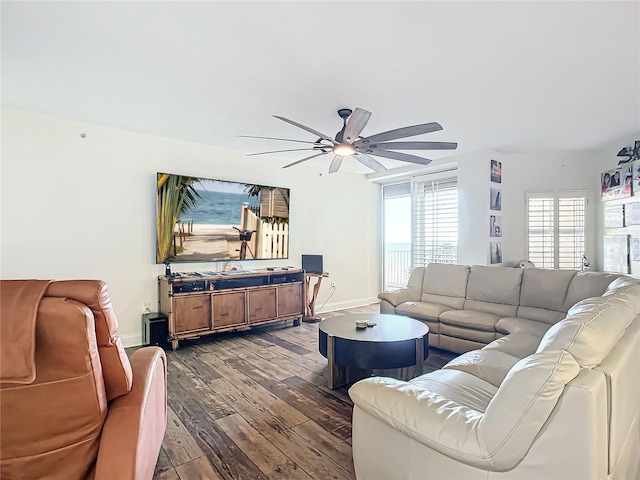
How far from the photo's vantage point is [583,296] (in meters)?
3.41

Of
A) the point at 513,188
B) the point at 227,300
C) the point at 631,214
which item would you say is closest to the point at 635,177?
the point at 631,214

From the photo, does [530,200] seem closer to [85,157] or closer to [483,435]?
[483,435]

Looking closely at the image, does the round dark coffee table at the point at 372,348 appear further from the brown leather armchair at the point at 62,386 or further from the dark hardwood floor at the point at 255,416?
the brown leather armchair at the point at 62,386

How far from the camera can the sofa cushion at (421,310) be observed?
388 centimetres

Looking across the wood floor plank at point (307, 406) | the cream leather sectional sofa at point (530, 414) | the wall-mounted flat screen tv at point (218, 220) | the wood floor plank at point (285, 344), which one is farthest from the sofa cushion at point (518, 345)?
the wall-mounted flat screen tv at point (218, 220)

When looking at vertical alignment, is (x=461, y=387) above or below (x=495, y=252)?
below

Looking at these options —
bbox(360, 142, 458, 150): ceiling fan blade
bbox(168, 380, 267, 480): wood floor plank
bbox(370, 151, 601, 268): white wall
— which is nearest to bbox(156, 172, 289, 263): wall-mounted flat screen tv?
bbox(168, 380, 267, 480): wood floor plank

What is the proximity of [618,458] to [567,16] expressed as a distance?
2289 millimetres

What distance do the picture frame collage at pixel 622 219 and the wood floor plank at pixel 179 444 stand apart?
17.2ft

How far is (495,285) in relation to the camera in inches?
160

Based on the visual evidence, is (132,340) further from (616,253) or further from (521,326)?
A: (616,253)

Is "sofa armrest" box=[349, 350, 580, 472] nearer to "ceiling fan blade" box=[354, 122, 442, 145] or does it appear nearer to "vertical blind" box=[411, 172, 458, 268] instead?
"ceiling fan blade" box=[354, 122, 442, 145]

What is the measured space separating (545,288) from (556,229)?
219 centimetres

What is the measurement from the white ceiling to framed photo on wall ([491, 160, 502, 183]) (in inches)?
47.5
